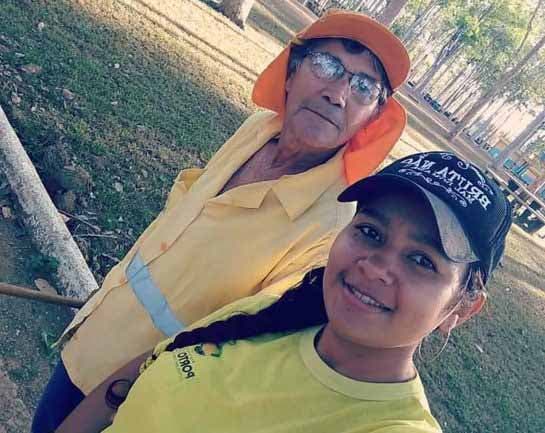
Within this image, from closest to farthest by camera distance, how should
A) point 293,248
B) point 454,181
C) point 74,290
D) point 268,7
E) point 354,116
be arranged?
point 454,181 < point 293,248 < point 354,116 < point 74,290 < point 268,7

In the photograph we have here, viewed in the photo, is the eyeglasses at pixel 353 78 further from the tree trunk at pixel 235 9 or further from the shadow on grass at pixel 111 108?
the tree trunk at pixel 235 9

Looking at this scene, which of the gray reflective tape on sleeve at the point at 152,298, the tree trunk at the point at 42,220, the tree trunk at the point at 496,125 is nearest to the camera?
the gray reflective tape on sleeve at the point at 152,298

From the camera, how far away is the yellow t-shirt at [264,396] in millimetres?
1285

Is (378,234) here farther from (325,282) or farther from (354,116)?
(354,116)

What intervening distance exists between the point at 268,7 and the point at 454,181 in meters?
15.7

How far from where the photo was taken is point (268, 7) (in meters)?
16.1

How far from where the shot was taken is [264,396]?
53.5 inches

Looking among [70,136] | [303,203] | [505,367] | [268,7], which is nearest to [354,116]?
[303,203]

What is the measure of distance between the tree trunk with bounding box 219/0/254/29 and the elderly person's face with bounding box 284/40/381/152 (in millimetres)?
9015

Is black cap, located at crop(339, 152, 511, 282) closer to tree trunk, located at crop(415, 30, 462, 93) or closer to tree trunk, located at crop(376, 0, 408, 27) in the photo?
tree trunk, located at crop(376, 0, 408, 27)

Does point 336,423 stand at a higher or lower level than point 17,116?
higher

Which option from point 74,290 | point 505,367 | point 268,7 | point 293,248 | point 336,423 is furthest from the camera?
point 268,7

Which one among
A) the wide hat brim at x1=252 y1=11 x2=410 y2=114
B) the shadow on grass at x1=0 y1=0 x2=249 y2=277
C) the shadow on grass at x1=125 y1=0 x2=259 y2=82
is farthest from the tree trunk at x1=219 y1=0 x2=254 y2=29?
the wide hat brim at x1=252 y1=11 x2=410 y2=114

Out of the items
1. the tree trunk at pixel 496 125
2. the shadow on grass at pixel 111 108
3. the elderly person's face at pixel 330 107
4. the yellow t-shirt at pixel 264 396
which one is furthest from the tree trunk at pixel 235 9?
the tree trunk at pixel 496 125
